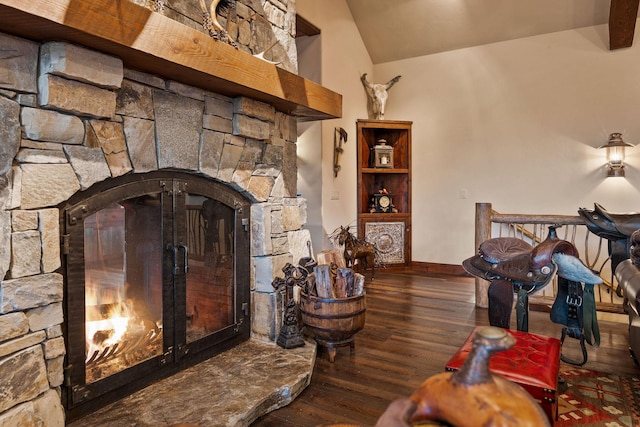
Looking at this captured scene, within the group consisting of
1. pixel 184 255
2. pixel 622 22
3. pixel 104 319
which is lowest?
pixel 104 319

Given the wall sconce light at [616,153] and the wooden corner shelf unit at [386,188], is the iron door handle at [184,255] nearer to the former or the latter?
the wooden corner shelf unit at [386,188]

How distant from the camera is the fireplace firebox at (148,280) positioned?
6.12 ft

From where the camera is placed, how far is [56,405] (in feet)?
5.50

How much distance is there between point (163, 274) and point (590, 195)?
5170 millimetres

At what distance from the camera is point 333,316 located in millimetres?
2680

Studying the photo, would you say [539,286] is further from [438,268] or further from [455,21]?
[455,21]

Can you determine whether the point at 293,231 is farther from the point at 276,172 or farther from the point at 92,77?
the point at 92,77

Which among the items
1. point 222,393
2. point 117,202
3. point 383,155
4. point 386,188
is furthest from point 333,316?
point 386,188

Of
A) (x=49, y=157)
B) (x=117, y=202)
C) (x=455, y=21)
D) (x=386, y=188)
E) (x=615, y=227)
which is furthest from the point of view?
(x=386, y=188)

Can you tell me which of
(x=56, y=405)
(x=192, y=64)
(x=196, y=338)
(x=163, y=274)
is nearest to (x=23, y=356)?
(x=56, y=405)

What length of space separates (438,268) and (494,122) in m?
2.21

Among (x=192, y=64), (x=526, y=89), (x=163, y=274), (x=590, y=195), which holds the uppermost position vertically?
(x=526, y=89)

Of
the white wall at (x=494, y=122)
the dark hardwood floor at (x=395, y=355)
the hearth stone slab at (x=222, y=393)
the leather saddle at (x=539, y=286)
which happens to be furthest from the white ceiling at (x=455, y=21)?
the hearth stone slab at (x=222, y=393)

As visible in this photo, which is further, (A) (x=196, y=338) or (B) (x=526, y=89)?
(B) (x=526, y=89)
